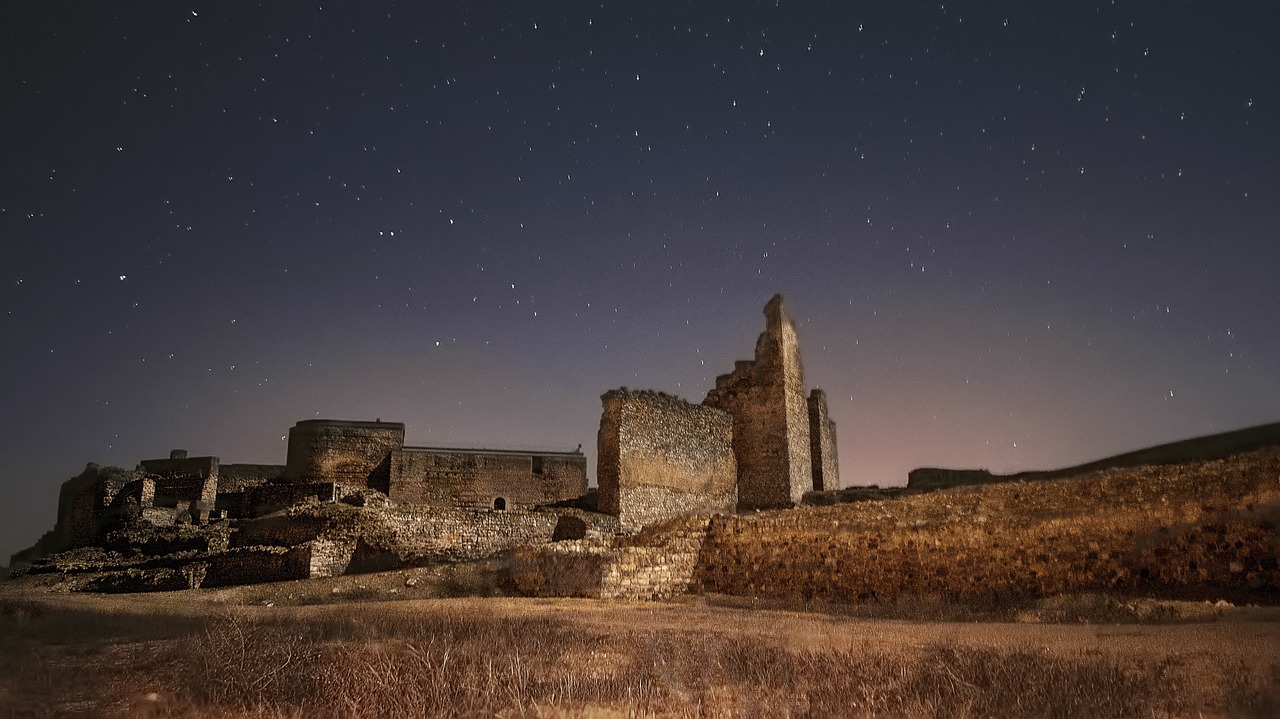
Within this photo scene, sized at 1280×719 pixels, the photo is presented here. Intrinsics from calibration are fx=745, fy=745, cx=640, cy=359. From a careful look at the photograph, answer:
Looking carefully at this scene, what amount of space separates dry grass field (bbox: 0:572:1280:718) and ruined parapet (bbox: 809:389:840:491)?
70.3ft

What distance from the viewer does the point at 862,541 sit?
1232 centimetres

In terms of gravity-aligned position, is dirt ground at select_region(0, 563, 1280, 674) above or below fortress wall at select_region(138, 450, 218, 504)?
below

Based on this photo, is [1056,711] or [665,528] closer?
[1056,711]

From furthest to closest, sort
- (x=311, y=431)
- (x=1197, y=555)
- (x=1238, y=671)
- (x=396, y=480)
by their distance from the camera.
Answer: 1. (x=311, y=431)
2. (x=396, y=480)
3. (x=1197, y=555)
4. (x=1238, y=671)

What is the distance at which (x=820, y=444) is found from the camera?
29500 millimetres

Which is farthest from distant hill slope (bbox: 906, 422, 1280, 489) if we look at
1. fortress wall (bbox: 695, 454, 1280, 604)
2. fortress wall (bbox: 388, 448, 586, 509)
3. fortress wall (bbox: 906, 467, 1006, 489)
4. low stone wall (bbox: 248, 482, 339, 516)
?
low stone wall (bbox: 248, 482, 339, 516)

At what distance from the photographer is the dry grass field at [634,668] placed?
155 inches

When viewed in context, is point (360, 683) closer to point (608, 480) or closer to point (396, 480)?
point (608, 480)

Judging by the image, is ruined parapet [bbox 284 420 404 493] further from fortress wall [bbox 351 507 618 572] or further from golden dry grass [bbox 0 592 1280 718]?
golden dry grass [bbox 0 592 1280 718]

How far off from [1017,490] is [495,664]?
10616mm

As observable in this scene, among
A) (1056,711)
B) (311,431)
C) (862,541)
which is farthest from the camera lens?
(311,431)

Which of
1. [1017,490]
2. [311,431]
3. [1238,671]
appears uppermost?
[311,431]

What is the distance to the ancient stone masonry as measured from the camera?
85.2 ft

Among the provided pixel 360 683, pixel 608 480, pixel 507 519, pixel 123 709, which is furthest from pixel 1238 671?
pixel 608 480
